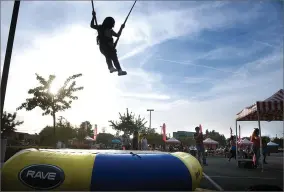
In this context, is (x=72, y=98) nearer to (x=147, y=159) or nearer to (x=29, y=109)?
(x=29, y=109)

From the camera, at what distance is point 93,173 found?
13.4ft

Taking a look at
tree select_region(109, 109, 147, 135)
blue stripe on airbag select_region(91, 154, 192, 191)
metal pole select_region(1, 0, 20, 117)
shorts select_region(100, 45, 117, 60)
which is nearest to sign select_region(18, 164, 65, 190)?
blue stripe on airbag select_region(91, 154, 192, 191)

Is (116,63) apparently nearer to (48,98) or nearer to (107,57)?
(107,57)

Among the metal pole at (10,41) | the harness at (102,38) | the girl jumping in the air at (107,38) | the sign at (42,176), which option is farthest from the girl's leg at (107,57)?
the sign at (42,176)

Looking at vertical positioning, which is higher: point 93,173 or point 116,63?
point 116,63

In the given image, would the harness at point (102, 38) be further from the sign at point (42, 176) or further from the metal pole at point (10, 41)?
the sign at point (42, 176)

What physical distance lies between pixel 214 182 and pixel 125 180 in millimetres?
2899

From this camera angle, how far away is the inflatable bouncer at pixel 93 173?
160 inches

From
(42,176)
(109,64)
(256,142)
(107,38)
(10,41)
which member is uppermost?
(10,41)

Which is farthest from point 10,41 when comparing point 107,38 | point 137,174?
point 137,174

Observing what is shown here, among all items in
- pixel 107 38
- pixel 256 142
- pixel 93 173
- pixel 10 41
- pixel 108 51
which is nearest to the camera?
pixel 93 173

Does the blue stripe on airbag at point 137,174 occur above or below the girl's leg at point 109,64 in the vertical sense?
below

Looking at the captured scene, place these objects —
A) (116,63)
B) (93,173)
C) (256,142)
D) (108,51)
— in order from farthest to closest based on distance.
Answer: (256,142)
(116,63)
(108,51)
(93,173)

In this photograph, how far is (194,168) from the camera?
488 cm
